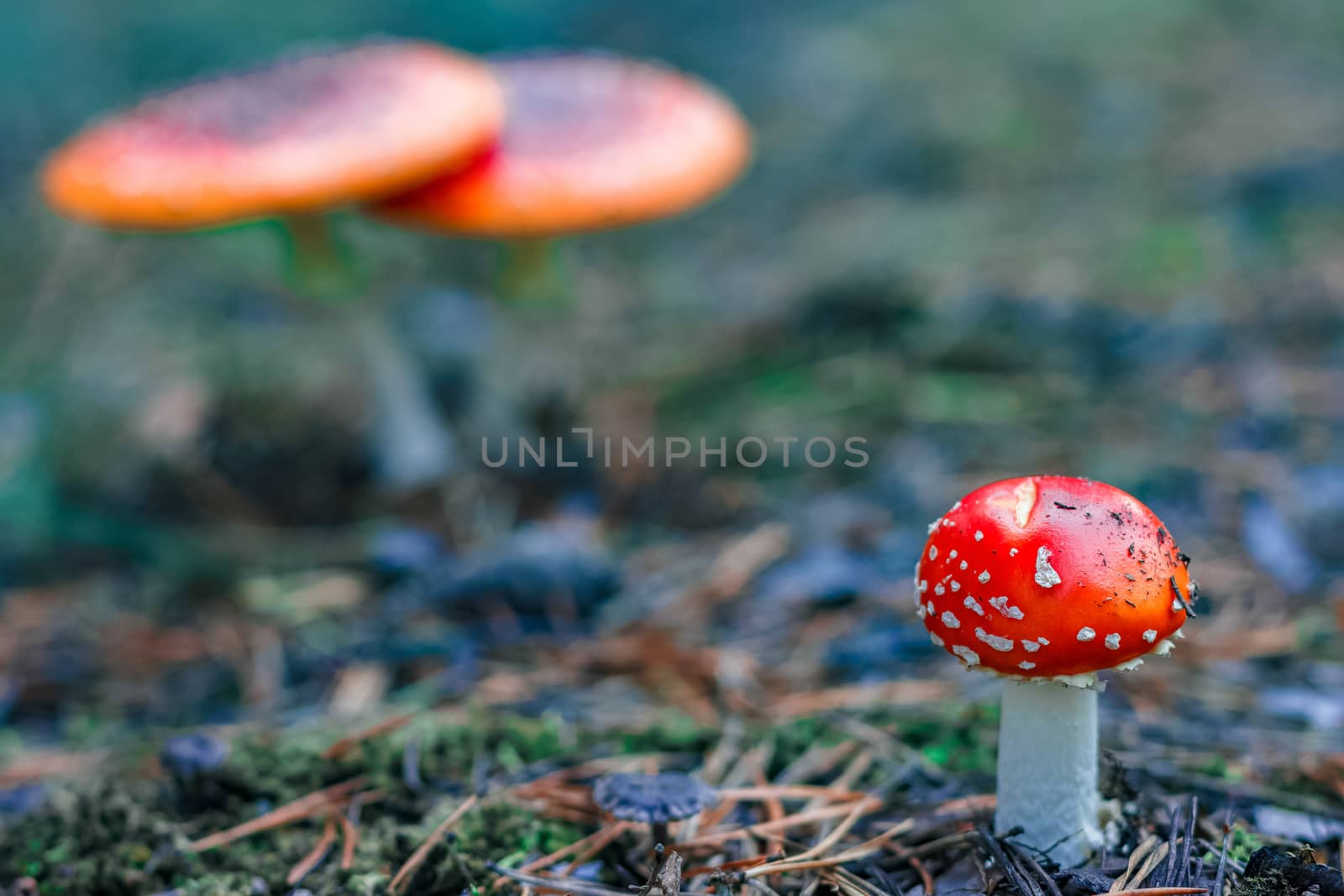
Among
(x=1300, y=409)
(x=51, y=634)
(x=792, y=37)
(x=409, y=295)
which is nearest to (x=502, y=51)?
(x=409, y=295)

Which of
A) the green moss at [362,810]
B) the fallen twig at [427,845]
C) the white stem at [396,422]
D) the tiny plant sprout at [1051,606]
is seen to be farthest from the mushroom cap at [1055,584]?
the white stem at [396,422]

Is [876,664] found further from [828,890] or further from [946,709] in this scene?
[828,890]

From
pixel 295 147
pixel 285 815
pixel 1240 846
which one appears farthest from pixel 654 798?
pixel 295 147

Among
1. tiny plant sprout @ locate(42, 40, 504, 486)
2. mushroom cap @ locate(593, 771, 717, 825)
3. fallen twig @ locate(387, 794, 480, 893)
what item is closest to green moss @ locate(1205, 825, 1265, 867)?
mushroom cap @ locate(593, 771, 717, 825)

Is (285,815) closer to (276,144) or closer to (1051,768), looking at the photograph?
(1051,768)

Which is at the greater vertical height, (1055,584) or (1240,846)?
(1055,584)
